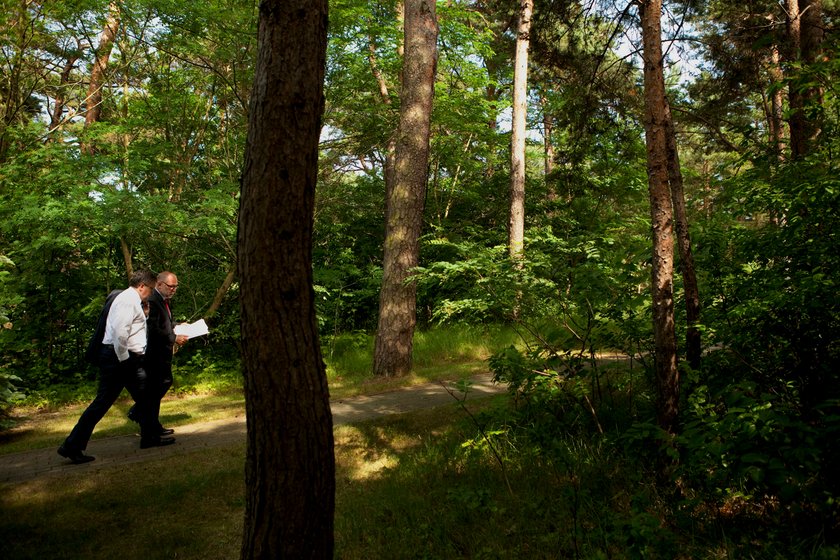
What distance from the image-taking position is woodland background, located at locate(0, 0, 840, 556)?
3.99 meters

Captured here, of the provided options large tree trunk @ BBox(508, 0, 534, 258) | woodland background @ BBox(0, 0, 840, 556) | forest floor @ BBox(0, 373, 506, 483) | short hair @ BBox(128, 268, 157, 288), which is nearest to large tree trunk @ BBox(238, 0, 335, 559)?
forest floor @ BBox(0, 373, 506, 483)

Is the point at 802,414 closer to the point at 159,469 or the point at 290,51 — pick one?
the point at 290,51

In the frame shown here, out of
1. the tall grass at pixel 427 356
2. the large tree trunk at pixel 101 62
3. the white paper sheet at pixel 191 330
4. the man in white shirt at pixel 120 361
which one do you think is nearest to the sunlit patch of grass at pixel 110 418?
the man in white shirt at pixel 120 361

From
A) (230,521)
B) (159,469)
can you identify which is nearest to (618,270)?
(230,521)

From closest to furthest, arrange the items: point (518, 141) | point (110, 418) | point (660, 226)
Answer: point (660, 226) → point (110, 418) → point (518, 141)

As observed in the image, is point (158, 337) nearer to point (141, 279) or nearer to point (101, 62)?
point (141, 279)

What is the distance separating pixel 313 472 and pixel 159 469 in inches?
136

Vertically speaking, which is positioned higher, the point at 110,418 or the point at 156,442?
the point at 156,442

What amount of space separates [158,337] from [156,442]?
1284 mm

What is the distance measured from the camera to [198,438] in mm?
6512

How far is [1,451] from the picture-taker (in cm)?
628

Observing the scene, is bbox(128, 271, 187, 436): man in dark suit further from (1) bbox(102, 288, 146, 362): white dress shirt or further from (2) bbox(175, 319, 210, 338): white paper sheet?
(1) bbox(102, 288, 146, 362): white dress shirt

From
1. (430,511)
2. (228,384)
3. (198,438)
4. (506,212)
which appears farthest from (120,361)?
(506,212)

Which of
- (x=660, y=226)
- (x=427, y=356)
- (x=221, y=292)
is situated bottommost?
(x=427, y=356)
